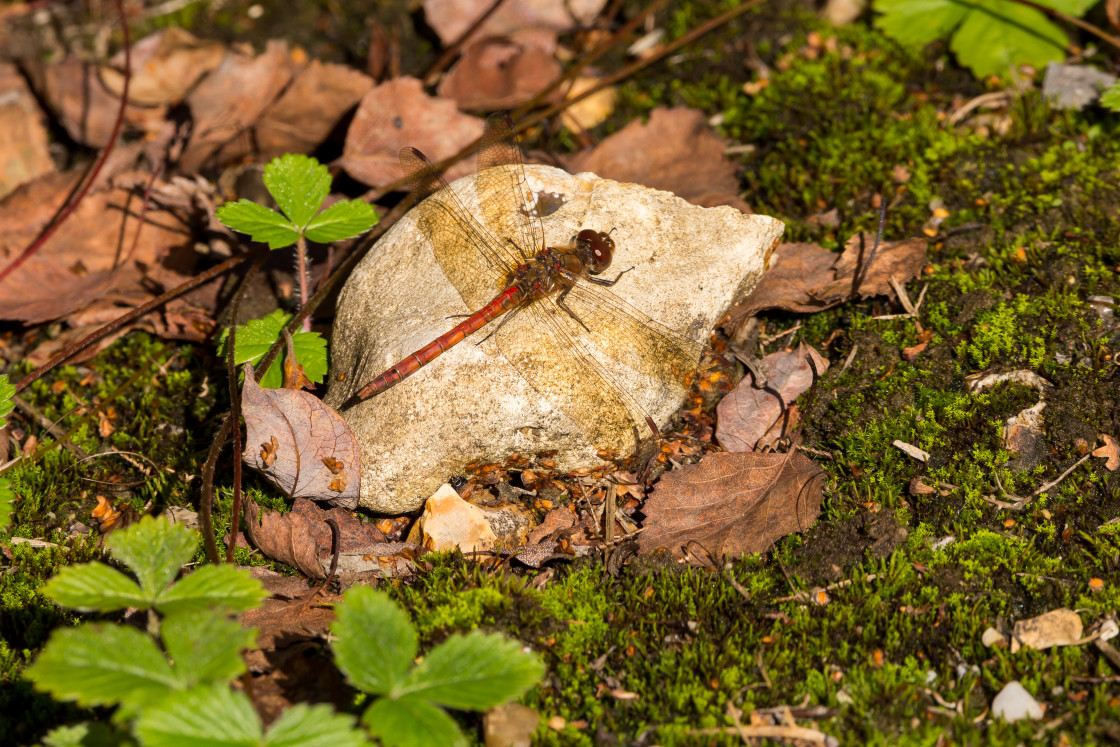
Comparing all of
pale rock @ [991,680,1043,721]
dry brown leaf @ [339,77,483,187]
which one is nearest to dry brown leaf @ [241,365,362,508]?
dry brown leaf @ [339,77,483,187]

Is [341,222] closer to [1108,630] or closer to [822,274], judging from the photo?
[822,274]

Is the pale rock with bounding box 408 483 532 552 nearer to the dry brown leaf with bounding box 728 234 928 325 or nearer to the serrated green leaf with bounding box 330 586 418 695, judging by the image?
the serrated green leaf with bounding box 330 586 418 695

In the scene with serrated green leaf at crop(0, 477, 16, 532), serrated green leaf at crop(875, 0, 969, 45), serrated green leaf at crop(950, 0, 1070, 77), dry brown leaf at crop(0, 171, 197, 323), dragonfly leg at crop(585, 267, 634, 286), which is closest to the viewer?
serrated green leaf at crop(0, 477, 16, 532)

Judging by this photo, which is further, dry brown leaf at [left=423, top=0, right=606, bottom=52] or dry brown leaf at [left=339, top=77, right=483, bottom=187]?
dry brown leaf at [left=423, top=0, right=606, bottom=52]

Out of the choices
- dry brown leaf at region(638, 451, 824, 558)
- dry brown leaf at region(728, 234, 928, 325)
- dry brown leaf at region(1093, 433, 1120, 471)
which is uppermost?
dry brown leaf at region(728, 234, 928, 325)

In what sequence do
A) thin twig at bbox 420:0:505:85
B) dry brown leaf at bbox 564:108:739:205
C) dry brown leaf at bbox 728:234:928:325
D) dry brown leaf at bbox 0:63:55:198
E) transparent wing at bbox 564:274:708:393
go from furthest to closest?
thin twig at bbox 420:0:505:85 < dry brown leaf at bbox 0:63:55:198 < dry brown leaf at bbox 564:108:739:205 < dry brown leaf at bbox 728:234:928:325 < transparent wing at bbox 564:274:708:393

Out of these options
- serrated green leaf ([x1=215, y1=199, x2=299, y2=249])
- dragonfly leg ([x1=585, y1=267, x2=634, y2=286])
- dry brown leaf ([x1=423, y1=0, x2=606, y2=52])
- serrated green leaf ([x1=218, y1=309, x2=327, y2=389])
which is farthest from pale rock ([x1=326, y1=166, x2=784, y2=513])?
dry brown leaf ([x1=423, y1=0, x2=606, y2=52])

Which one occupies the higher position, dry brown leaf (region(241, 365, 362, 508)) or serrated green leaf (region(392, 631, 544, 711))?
dry brown leaf (region(241, 365, 362, 508))
